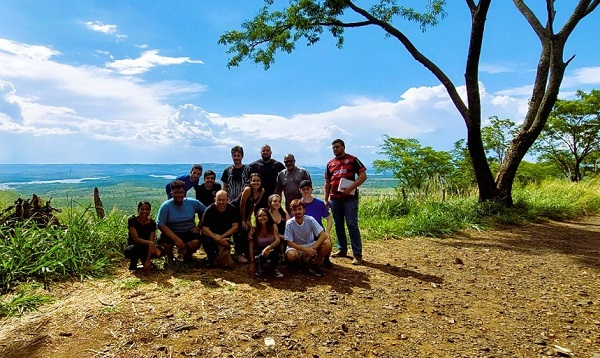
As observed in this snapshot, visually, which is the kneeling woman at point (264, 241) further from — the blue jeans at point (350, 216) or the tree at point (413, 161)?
the tree at point (413, 161)

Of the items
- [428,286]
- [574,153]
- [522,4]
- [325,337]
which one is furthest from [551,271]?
[574,153]

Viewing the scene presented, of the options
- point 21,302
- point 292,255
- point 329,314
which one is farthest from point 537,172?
point 21,302

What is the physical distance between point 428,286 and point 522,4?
8804mm

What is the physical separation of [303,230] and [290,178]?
3.12 ft

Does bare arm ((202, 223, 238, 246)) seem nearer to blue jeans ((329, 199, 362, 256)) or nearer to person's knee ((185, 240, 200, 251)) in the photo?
person's knee ((185, 240, 200, 251))

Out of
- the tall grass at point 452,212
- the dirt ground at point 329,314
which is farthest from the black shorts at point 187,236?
the tall grass at point 452,212

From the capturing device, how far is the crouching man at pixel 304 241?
4758mm

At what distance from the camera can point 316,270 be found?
15.9 ft

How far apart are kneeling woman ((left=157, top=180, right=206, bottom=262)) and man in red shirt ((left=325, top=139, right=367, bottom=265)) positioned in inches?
72.2

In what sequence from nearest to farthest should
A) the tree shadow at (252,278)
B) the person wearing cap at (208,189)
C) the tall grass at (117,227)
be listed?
the tree shadow at (252,278)
the tall grass at (117,227)
the person wearing cap at (208,189)

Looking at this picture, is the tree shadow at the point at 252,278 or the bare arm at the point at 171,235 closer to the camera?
the tree shadow at the point at 252,278

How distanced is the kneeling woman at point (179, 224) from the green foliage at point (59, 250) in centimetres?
77

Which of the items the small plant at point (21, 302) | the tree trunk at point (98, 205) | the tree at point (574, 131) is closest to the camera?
the small plant at point (21, 302)

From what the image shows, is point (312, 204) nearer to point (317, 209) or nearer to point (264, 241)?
point (317, 209)
